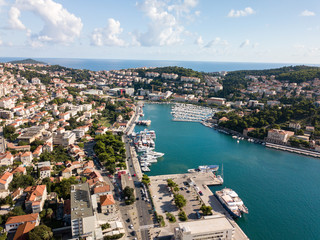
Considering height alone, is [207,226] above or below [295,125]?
below

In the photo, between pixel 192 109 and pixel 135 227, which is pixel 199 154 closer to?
pixel 135 227

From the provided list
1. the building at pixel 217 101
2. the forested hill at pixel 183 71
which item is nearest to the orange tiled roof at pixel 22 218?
the building at pixel 217 101

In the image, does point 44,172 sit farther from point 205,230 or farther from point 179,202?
point 205,230

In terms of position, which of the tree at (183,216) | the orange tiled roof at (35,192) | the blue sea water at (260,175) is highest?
the orange tiled roof at (35,192)

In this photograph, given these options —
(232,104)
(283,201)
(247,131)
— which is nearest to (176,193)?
(283,201)

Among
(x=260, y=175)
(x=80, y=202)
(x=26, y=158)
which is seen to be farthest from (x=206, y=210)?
(x=26, y=158)

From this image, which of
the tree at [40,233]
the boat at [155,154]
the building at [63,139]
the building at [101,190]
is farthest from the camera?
the building at [63,139]

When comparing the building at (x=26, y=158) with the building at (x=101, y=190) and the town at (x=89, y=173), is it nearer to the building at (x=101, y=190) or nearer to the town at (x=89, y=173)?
the town at (x=89, y=173)
